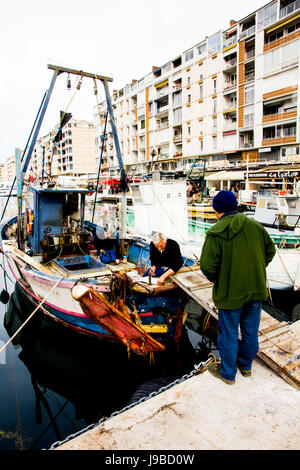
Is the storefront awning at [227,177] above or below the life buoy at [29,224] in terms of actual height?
above

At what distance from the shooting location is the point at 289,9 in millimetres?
28016

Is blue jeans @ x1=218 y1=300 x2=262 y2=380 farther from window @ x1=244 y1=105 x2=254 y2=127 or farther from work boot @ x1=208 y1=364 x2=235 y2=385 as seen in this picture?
window @ x1=244 y1=105 x2=254 y2=127

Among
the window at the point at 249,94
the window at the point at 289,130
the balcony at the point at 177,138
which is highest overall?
the window at the point at 249,94

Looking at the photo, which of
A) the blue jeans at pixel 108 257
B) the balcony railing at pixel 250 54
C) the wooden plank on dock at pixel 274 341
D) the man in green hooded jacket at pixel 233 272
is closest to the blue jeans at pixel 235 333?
the man in green hooded jacket at pixel 233 272

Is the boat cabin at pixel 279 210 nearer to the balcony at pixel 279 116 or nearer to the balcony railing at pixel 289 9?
the balcony at pixel 279 116

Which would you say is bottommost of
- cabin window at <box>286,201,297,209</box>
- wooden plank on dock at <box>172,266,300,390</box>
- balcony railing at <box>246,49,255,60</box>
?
wooden plank on dock at <box>172,266,300,390</box>

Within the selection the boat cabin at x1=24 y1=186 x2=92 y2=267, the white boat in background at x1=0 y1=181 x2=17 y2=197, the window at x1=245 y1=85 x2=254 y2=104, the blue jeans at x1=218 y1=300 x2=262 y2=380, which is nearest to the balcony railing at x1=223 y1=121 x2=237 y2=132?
the window at x1=245 y1=85 x2=254 y2=104

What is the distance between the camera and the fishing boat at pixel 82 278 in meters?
4.51

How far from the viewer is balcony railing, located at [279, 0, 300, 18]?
27.5m

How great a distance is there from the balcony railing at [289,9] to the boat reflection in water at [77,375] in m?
34.3

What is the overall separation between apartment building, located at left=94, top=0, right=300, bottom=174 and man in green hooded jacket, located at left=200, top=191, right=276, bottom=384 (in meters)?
18.9

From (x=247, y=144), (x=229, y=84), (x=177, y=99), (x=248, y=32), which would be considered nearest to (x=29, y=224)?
(x=247, y=144)

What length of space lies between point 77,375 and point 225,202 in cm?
505
